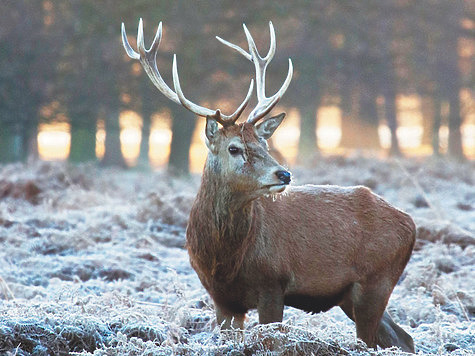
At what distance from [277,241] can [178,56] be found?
14.1 meters

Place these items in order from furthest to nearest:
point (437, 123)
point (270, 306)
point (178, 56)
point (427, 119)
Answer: point (427, 119), point (437, 123), point (178, 56), point (270, 306)

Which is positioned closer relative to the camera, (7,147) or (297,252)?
(297,252)

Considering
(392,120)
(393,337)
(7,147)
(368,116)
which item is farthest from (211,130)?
(392,120)

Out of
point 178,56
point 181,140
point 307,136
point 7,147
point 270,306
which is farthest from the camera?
point 307,136

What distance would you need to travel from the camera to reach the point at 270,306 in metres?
4.89

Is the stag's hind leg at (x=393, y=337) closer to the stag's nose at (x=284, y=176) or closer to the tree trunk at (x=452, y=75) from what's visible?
the stag's nose at (x=284, y=176)

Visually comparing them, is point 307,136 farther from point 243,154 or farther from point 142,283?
point 243,154

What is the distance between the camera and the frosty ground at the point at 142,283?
4625mm

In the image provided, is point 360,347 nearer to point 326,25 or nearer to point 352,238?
point 352,238

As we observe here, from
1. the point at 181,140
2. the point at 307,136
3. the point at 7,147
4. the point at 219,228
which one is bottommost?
the point at 307,136

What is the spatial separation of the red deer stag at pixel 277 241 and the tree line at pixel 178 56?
1290 cm

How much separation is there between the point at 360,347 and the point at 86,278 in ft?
12.3

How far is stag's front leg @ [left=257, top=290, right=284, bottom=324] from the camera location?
4.86 meters

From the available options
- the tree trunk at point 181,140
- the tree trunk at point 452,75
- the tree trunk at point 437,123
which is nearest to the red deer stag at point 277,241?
the tree trunk at point 181,140
